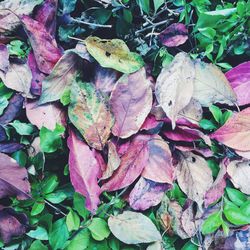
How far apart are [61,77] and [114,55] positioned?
0.13m

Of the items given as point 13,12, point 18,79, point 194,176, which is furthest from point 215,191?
point 13,12

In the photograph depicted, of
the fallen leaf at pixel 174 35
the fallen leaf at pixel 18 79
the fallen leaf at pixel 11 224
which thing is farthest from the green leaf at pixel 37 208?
the fallen leaf at pixel 174 35

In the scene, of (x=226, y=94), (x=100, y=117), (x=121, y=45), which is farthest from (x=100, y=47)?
(x=226, y=94)

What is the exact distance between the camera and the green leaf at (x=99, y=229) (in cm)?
79

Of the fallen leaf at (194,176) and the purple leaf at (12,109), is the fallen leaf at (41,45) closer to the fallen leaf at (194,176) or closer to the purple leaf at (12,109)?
the purple leaf at (12,109)

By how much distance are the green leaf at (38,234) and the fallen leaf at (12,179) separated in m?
0.08

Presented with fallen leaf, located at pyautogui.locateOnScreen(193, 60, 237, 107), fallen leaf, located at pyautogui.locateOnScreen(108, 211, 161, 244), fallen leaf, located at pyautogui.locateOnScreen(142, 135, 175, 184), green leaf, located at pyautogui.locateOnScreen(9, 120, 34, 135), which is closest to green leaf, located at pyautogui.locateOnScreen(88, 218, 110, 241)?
fallen leaf, located at pyautogui.locateOnScreen(108, 211, 161, 244)

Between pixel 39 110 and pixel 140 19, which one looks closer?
pixel 39 110

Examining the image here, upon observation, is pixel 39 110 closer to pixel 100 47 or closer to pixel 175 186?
pixel 100 47

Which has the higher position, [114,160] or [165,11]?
[165,11]

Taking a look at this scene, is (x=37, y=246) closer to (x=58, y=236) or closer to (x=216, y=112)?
(x=58, y=236)

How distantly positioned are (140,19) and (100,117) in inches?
11.7

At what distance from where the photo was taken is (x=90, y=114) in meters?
0.82

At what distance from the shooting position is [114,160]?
2.63 feet
